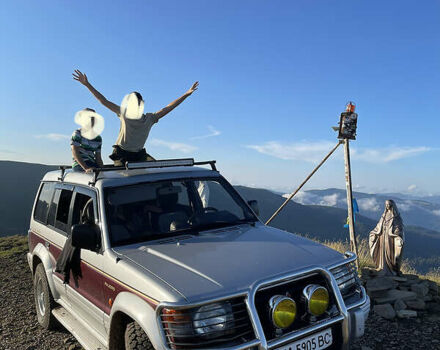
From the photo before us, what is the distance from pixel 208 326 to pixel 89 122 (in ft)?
13.2

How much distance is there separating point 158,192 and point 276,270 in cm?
171

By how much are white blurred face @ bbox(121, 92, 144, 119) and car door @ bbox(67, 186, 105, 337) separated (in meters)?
1.73

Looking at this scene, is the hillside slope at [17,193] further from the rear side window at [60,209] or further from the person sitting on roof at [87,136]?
the rear side window at [60,209]

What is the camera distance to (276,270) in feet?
9.11

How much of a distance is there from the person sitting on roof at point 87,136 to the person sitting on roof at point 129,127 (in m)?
0.30

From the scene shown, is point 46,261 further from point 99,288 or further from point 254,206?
point 254,206

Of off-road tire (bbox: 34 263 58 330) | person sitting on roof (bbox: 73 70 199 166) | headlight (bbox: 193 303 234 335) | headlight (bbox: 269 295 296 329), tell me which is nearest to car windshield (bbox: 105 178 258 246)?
headlight (bbox: 193 303 234 335)

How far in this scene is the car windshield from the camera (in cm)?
357

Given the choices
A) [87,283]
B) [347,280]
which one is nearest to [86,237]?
[87,283]

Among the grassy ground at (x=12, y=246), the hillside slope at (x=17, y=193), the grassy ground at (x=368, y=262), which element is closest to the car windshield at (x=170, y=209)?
the grassy ground at (x=368, y=262)

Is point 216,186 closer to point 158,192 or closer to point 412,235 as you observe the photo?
point 158,192

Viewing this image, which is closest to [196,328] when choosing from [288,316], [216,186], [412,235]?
[288,316]

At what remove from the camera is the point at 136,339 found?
2717 mm

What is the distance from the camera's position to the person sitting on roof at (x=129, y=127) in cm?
574
